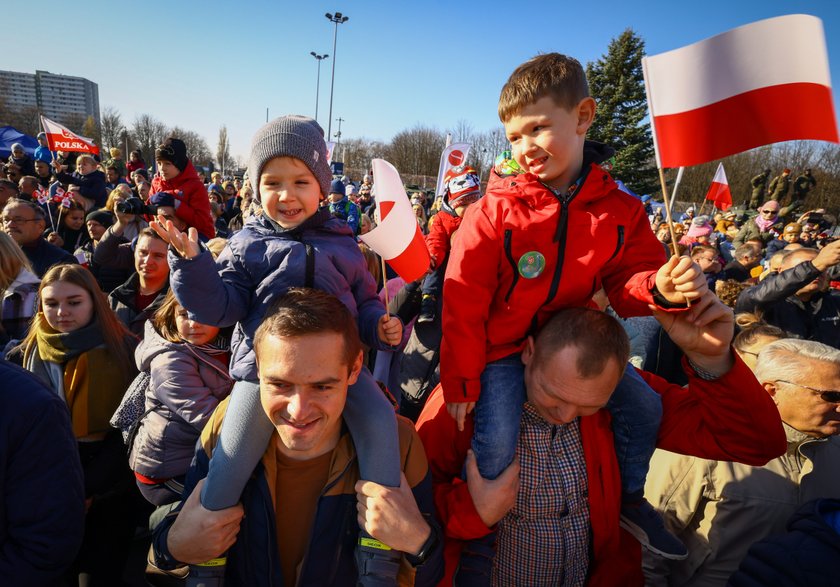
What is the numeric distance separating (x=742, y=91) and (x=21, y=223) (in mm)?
5502

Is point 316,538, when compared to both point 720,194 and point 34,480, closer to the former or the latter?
point 34,480

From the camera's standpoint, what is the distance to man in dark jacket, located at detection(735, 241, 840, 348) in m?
4.01

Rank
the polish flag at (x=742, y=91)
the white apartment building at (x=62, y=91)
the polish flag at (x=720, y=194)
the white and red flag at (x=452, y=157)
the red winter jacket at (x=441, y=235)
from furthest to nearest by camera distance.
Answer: the white apartment building at (x=62, y=91), the polish flag at (x=720, y=194), the white and red flag at (x=452, y=157), the red winter jacket at (x=441, y=235), the polish flag at (x=742, y=91)

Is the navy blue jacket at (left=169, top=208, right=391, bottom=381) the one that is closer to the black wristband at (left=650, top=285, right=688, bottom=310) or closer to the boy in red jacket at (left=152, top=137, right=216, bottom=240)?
the black wristband at (left=650, top=285, right=688, bottom=310)

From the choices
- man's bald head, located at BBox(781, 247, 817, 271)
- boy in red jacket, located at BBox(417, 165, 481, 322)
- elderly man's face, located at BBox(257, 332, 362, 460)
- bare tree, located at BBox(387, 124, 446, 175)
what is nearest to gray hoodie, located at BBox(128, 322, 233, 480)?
elderly man's face, located at BBox(257, 332, 362, 460)

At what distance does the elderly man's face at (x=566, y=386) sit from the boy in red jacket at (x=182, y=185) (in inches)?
178

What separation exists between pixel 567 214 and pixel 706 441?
115 centimetres

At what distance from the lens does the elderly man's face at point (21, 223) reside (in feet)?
13.6

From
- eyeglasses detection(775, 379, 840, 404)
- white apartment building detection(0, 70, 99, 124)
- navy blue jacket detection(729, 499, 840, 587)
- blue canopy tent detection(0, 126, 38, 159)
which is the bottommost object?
navy blue jacket detection(729, 499, 840, 587)

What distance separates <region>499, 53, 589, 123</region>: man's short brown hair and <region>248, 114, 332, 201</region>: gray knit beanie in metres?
0.89

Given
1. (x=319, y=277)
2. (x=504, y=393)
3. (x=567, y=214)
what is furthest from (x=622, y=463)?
(x=319, y=277)

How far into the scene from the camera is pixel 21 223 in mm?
4188

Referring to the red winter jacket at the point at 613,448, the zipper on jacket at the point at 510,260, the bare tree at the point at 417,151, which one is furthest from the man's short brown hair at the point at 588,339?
the bare tree at the point at 417,151

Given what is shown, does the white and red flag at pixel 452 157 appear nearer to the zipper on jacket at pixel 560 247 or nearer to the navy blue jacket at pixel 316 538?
the zipper on jacket at pixel 560 247
